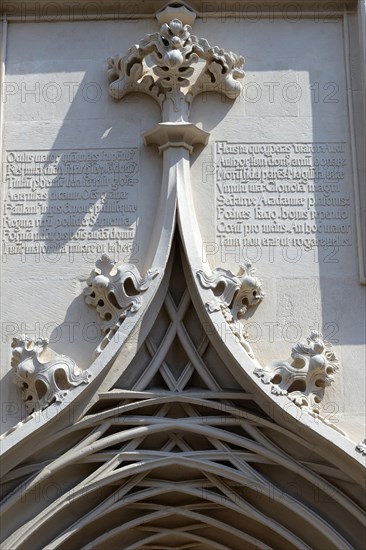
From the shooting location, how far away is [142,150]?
1092 centimetres

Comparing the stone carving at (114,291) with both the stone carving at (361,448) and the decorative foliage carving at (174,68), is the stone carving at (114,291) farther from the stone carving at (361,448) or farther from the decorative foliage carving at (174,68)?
the stone carving at (361,448)

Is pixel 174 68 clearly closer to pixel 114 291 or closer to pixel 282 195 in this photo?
pixel 282 195

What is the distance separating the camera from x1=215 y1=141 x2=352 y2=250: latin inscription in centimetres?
1064

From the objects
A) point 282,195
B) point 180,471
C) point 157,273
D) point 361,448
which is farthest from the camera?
point 282,195

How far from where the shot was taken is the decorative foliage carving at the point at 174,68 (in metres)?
10.9

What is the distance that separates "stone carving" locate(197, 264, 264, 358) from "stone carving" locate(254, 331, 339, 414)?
273 millimetres

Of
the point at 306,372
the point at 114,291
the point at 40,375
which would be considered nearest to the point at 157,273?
the point at 114,291

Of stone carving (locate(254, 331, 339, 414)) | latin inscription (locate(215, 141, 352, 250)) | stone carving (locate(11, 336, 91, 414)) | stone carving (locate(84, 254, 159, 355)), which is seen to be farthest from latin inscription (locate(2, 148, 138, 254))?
stone carving (locate(254, 331, 339, 414))

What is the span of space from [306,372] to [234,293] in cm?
85

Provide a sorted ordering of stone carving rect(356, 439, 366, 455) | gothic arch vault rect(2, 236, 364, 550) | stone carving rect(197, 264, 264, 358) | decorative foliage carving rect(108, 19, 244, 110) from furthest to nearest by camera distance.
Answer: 1. decorative foliage carving rect(108, 19, 244, 110)
2. stone carving rect(197, 264, 264, 358)
3. gothic arch vault rect(2, 236, 364, 550)
4. stone carving rect(356, 439, 366, 455)

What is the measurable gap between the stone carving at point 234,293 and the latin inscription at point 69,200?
825 mm

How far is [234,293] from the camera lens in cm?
1031

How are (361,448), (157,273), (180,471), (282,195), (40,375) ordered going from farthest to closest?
(282,195)
(157,273)
(180,471)
(40,375)
(361,448)

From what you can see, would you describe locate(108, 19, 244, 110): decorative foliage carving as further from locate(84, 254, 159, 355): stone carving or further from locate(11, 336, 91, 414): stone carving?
locate(11, 336, 91, 414): stone carving
